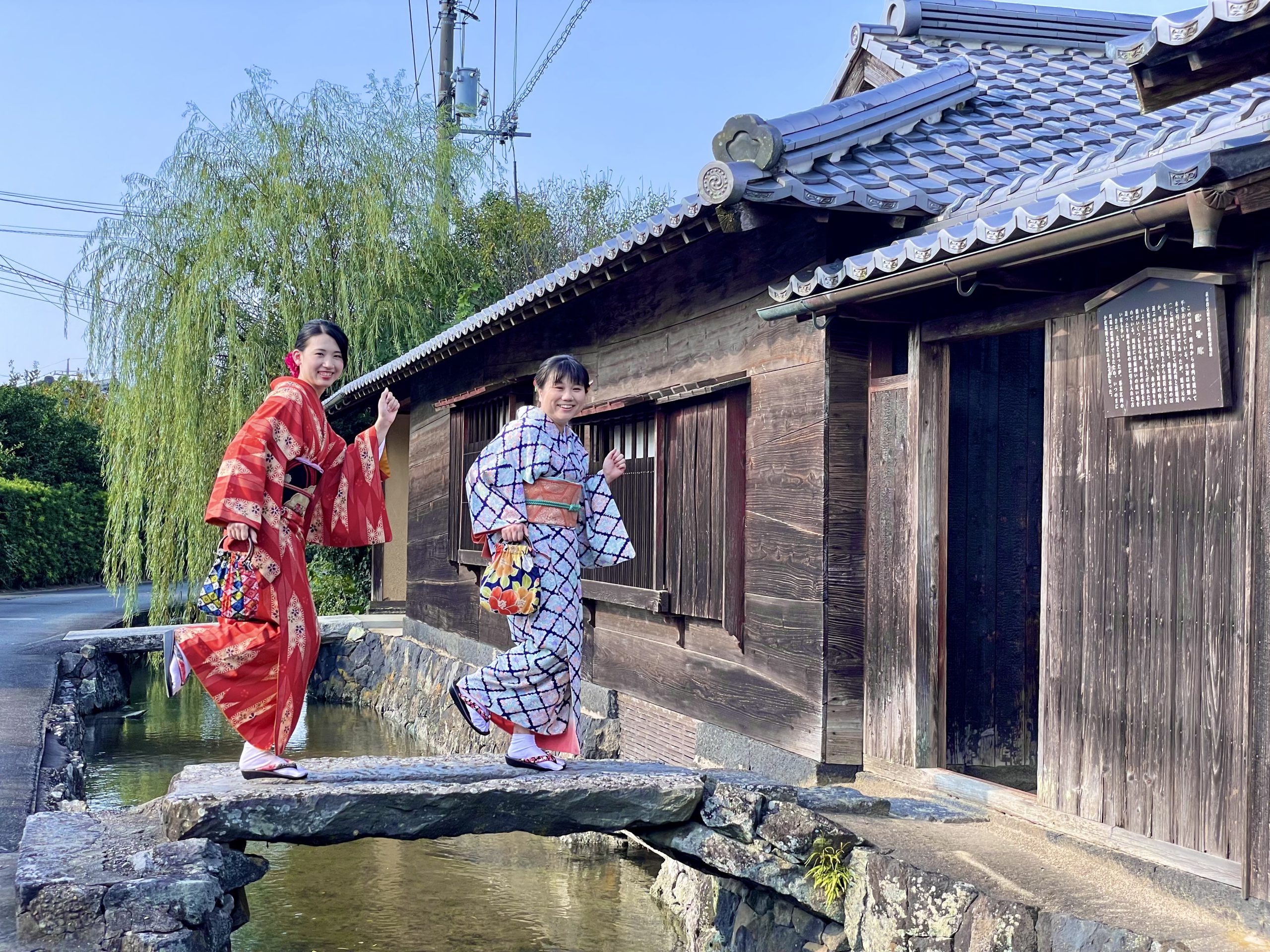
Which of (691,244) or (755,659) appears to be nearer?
(755,659)

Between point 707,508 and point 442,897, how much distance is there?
292 centimetres

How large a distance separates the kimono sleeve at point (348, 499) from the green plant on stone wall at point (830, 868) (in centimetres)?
232

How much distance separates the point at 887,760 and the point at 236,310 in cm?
1385

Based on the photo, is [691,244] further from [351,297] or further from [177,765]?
[351,297]

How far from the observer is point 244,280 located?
57.1 ft

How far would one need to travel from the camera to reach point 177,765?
11047 millimetres

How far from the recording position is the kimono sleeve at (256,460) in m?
4.86

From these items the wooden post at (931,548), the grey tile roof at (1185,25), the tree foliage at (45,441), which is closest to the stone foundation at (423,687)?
the wooden post at (931,548)

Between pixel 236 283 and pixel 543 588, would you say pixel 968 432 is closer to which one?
pixel 543 588

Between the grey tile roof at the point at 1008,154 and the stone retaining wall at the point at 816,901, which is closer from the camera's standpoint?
the stone retaining wall at the point at 816,901

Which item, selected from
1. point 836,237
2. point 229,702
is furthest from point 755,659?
point 229,702

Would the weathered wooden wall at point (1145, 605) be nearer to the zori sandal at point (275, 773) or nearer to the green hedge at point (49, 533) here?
the zori sandal at point (275, 773)

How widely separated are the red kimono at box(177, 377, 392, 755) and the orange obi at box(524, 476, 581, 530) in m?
0.91

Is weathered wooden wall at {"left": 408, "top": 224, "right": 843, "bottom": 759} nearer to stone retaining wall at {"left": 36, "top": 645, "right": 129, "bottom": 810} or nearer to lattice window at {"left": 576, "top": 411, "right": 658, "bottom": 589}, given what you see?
lattice window at {"left": 576, "top": 411, "right": 658, "bottom": 589}
